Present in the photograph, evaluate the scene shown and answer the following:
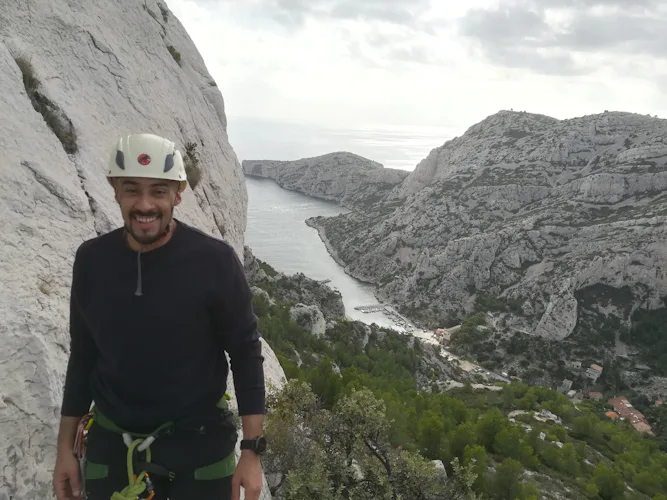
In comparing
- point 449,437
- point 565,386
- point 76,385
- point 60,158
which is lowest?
point 565,386

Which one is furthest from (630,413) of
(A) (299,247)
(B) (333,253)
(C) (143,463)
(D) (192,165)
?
(A) (299,247)

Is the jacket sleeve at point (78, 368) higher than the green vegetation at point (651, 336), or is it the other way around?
the jacket sleeve at point (78, 368)

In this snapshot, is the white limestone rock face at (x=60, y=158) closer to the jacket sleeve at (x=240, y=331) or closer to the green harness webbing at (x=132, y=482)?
the green harness webbing at (x=132, y=482)

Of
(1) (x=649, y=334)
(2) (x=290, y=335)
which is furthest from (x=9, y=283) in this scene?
(1) (x=649, y=334)

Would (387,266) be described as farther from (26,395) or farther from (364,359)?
(26,395)

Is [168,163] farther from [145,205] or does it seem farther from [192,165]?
[192,165]

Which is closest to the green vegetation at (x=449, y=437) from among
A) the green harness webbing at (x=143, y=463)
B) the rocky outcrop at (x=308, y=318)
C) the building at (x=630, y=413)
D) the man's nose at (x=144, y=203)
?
the rocky outcrop at (x=308, y=318)

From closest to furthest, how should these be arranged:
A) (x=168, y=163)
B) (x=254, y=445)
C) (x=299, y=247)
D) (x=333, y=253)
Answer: (x=168, y=163)
(x=254, y=445)
(x=333, y=253)
(x=299, y=247)
